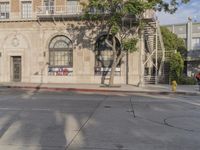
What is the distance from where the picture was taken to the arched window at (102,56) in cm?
3631

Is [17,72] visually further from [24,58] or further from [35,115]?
[35,115]

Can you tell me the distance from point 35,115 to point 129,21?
23036 millimetres

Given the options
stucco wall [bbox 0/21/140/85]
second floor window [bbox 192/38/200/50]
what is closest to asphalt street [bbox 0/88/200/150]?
stucco wall [bbox 0/21/140/85]

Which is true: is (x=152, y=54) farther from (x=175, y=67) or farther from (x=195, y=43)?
(x=195, y=43)

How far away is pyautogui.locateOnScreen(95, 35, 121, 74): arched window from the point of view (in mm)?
36312

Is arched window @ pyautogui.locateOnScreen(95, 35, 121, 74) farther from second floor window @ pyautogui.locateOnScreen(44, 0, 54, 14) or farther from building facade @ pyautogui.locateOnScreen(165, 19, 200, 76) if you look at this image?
building facade @ pyautogui.locateOnScreen(165, 19, 200, 76)

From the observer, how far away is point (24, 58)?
37.8m

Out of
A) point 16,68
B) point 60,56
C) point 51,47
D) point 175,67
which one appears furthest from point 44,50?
point 175,67

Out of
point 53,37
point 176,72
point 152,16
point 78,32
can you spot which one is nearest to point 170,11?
point 152,16

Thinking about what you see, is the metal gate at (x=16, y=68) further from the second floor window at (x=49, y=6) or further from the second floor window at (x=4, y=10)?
the second floor window at (x=49, y=6)

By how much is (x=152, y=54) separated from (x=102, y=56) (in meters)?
5.38

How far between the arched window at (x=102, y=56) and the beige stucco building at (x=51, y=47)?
0.10 m

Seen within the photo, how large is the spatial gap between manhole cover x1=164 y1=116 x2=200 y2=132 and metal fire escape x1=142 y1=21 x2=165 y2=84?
70.9 feet

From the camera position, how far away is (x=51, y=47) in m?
37.5
